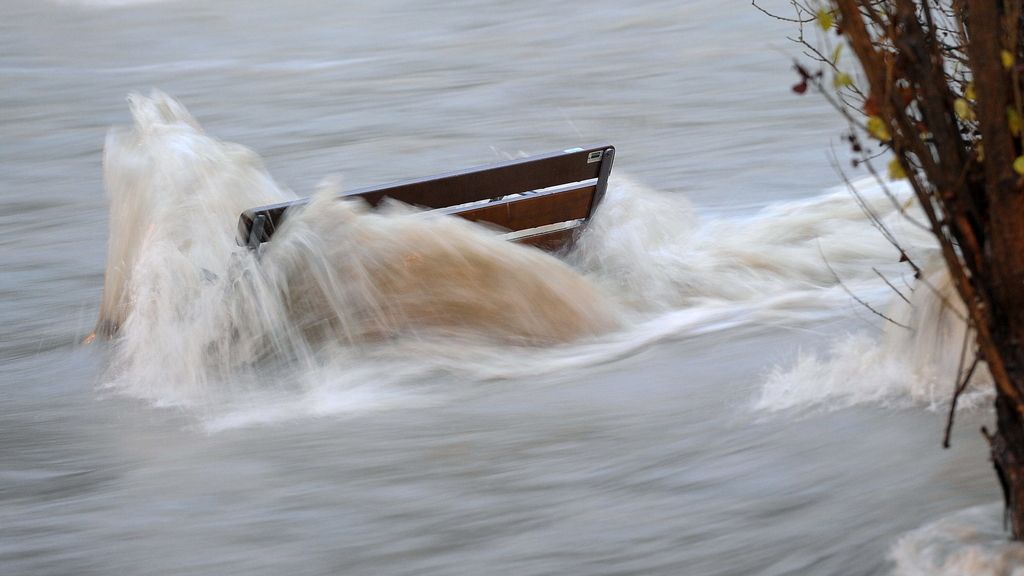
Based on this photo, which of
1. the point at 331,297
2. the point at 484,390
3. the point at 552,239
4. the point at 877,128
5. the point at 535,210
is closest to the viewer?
the point at 877,128

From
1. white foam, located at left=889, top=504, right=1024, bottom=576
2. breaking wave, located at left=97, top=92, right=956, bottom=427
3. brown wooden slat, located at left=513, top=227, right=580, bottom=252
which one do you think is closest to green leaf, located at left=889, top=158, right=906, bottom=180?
white foam, located at left=889, top=504, right=1024, bottom=576

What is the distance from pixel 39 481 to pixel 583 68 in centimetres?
1036

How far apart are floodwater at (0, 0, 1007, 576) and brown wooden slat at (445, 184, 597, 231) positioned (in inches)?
7.6

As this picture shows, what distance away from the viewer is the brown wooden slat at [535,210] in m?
6.12

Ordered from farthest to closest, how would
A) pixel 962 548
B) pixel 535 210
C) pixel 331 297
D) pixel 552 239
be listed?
pixel 552 239
pixel 535 210
pixel 331 297
pixel 962 548

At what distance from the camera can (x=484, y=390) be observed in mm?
5199

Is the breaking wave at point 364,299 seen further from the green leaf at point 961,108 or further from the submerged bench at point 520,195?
the green leaf at point 961,108

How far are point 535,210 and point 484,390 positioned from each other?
1.35 m

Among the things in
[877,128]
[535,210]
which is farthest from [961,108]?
[535,210]

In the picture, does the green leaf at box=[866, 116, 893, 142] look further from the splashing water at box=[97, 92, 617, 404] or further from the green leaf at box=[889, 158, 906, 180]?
the splashing water at box=[97, 92, 617, 404]

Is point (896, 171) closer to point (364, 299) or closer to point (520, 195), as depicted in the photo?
point (364, 299)

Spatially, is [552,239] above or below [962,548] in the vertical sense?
above

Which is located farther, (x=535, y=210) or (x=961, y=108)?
(x=535, y=210)

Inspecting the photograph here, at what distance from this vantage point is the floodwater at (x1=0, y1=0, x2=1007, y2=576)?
12.4 ft
